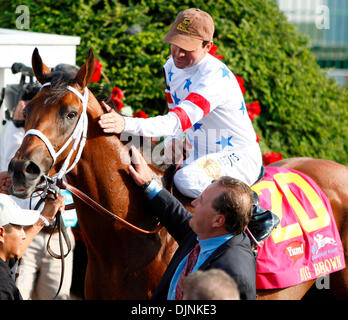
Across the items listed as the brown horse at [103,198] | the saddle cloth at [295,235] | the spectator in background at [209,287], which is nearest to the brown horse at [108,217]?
the brown horse at [103,198]

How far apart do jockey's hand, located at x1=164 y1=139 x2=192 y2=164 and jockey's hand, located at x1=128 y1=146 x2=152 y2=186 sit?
284 millimetres

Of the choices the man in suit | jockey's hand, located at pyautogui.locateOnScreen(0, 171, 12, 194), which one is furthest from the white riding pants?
Result: jockey's hand, located at pyautogui.locateOnScreen(0, 171, 12, 194)

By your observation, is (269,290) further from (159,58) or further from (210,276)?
(159,58)

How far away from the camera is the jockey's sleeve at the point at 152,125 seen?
3.28 m

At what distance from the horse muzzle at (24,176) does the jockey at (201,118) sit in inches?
22.9

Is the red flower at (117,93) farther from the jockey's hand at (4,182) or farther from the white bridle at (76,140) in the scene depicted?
the white bridle at (76,140)

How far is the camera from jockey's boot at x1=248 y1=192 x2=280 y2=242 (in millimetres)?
3396

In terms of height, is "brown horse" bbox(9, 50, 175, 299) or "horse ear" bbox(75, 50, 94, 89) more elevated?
"horse ear" bbox(75, 50, 94, 89)

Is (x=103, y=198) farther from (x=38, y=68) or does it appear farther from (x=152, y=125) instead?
(x=38, y=68)

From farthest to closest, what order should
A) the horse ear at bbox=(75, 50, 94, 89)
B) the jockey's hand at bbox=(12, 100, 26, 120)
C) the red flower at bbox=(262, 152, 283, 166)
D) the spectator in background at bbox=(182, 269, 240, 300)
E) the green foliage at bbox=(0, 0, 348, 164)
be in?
the green foliage at bbox=(0, 0, 348, 164) < the red flower at bbox=(262, 152, 283, 166) < the jockey's hand at bbox=(12, 100, 26, 120) < the horse ear at bbox=(75, 50, 94, 89) < the spectator in background at bbox=(182, 269, 240, 300)

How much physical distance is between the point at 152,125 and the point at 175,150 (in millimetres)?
521

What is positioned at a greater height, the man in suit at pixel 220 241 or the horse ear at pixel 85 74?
the horse ear at pixel 85 74

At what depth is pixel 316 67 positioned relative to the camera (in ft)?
22.8

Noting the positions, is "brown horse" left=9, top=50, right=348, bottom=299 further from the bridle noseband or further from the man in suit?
the man in suit
